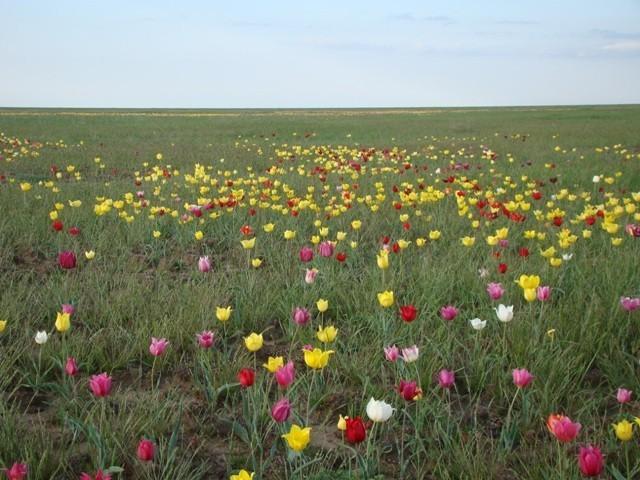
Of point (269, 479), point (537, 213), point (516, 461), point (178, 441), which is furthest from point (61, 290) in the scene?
point (537, 213)

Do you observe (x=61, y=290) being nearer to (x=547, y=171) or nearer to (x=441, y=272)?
(x=441, y=272)

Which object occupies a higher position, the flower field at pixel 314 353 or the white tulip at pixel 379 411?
the white tulip at pixel 379 411

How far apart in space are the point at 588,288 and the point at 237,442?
247cm

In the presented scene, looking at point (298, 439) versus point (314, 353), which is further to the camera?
point (314, 353)

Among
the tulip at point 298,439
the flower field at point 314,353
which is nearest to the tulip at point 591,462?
the flower field at point 314,353

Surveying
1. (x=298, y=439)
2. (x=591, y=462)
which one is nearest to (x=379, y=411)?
(x=298, y=439)

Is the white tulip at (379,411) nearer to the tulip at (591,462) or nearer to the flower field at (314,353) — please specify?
the flower field at (314,353)

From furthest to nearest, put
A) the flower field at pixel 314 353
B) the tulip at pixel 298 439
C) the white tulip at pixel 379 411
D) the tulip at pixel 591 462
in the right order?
1. the flower field at pixel 314 353
2. the white tulip at pixel 379 411
3. the tulip at pixel 298 439
4. the tulip at pixel 591 462

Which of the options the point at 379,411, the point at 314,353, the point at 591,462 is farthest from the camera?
the point at 314,353

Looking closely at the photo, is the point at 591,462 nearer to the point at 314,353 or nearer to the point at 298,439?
the point at 298,439

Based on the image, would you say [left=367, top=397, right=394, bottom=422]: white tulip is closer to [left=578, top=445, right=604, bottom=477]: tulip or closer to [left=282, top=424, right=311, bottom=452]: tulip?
[left=282, top=424, right=311, bottom=452]: tulip

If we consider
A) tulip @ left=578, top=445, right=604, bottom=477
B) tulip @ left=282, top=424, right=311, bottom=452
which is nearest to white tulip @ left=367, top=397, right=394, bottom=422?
tulip @ left=282, top=424, right=311, bottom=452

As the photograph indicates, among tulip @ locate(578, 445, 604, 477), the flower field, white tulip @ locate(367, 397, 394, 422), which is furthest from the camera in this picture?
the flower field

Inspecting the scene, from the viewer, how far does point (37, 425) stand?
2.29 m
